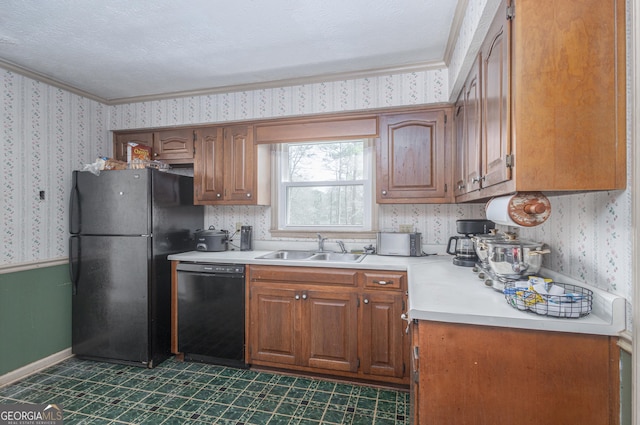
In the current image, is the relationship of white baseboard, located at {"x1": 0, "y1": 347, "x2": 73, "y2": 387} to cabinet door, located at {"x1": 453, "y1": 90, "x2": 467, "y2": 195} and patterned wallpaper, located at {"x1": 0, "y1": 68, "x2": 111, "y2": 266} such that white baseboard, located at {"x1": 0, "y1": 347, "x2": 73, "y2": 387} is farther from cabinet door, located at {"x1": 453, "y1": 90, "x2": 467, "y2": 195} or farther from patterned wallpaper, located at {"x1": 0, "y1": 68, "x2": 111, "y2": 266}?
cabinet door, located at {"x1": 453, "y1": 90, "x2": 467, "y2": 195}

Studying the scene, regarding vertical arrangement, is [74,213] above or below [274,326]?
above

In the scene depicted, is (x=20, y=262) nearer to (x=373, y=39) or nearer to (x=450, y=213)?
(x=373, y=39)

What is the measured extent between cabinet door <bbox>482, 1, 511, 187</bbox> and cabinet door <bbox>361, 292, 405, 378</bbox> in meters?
1.12

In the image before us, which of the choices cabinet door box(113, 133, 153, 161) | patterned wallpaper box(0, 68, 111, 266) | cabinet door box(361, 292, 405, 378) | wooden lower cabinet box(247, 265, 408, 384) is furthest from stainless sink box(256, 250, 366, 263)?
patterned wallpaper box(0, 68, 111, 266)

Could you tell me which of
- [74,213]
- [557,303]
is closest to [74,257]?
[74,213]

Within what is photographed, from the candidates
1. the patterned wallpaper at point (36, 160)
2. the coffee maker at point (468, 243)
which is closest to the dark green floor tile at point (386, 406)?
the coffee maker at point (468, 243)

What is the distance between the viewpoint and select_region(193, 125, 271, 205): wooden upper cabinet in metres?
2.91

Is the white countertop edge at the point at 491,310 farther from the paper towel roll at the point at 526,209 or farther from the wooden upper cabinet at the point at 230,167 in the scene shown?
the wooden upper cabinet at the point at 230,167

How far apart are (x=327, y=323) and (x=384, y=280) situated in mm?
549

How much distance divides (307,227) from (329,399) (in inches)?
58.7

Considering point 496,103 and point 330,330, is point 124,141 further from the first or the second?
point 496,103

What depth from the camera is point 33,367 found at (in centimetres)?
252

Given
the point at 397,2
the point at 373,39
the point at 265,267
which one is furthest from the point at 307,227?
the point at 397,2

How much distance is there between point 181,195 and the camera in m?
2.99
